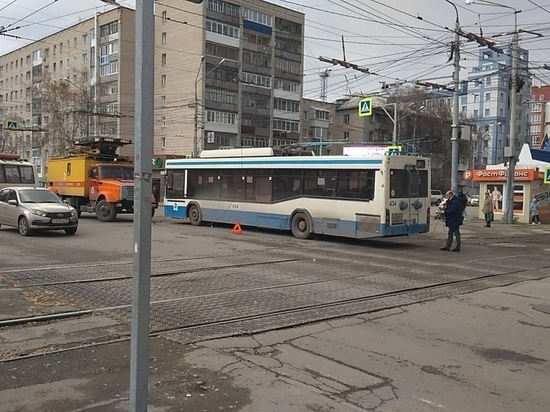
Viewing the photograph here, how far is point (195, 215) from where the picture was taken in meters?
23.7

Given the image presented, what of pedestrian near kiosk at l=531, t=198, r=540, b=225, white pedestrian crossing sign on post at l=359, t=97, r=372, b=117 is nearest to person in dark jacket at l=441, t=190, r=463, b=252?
white pedestrian crossing sign on post at l=359, t=97, r=372, b=117

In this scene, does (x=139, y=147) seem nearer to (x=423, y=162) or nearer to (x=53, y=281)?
(x=53, y=281)

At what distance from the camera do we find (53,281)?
9.97 meters

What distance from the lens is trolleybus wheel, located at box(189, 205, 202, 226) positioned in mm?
23461

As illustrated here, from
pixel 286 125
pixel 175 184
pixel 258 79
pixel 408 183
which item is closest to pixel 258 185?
pixel 175 184

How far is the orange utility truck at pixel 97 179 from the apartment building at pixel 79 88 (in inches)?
1293

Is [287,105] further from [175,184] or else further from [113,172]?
[175,184]

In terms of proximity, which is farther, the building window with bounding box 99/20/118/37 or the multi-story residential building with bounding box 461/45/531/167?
the multi-story residential building with bounding box 461/45/531/167

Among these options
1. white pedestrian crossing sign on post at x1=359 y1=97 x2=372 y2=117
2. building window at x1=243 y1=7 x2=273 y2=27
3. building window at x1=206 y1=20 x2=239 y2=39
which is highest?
building window at x1=243 y1=7 x2=273 y2=27

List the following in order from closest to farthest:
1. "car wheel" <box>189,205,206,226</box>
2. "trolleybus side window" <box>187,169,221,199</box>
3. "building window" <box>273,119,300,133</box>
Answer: "trolleybus side window" <box>187,169,221,199</box> → "car wheel" <box>189,205,206,226</box> → "building window" <box>273,119,300,133</box>

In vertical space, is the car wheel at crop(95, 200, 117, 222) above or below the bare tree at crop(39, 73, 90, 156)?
below

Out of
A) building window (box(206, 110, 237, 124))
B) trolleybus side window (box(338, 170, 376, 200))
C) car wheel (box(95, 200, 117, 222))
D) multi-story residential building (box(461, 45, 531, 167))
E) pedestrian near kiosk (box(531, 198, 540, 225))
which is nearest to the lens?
trolleybus side window (box(338, 170, 376, 200))

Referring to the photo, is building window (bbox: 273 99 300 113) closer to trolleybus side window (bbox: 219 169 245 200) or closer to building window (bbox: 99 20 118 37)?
building window (bbox: 99 20 118 37)

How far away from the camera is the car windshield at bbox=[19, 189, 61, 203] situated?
716 inches
